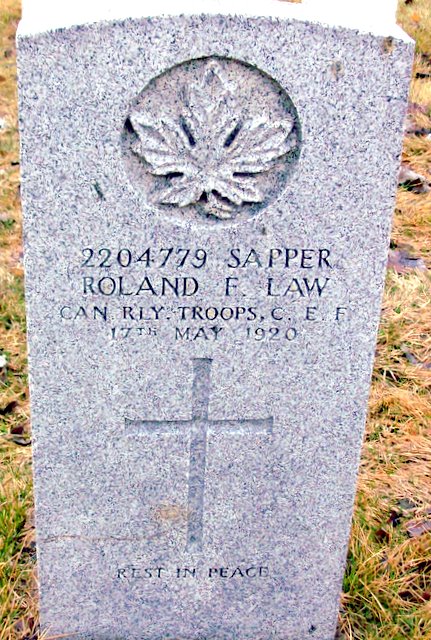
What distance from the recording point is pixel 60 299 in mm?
2139

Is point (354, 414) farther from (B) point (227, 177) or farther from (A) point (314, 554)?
(B) point (227, 177)

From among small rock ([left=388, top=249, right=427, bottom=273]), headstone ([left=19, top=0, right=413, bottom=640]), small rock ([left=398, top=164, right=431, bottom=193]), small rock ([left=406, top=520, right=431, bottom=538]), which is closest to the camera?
headstone ([left=19, top=0, right=413, bottom=640])

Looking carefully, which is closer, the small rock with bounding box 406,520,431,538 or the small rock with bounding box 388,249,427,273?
the small rock with bounding box 406,520,431,538

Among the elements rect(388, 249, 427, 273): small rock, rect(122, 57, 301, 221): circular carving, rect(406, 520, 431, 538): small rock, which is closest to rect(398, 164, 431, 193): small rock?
rect(388, 249, 427, 273): small rock

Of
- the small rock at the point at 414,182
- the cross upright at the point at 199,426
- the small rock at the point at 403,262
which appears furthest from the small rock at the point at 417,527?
the small rock at the point at 414,182

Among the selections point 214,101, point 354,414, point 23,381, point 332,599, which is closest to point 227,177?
point 214,101

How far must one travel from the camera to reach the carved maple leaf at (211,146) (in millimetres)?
1943

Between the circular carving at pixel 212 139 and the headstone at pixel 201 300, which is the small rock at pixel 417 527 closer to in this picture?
the headstone at pixel 201 300

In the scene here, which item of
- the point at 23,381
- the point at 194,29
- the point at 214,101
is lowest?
the point at 23,381

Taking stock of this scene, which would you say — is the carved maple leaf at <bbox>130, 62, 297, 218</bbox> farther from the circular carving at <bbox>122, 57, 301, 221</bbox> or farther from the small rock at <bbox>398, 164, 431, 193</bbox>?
the small rock at <bbox>398, 164, 431, 193</bbox>

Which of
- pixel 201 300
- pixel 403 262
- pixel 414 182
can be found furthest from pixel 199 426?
pixel 414 182

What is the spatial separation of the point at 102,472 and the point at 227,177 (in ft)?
3.06

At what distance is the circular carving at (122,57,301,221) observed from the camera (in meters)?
1.93

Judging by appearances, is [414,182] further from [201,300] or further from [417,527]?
[201,300]
